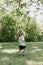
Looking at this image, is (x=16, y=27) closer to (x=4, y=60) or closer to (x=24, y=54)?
(x=24, y=54)

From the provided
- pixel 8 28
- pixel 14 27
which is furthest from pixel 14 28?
pixel 8 28

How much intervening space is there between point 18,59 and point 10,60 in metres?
0.30

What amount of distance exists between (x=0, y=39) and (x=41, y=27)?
2659 mm

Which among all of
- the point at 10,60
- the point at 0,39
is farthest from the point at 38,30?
the point at 10,60

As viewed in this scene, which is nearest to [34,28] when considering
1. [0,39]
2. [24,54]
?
[0,39]

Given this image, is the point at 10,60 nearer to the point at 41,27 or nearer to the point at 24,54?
the point at 24,54

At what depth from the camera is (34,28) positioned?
544 inches

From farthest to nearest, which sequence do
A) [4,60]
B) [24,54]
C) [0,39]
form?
[0,39], [24,54], [4,60]

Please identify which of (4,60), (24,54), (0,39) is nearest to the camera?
(4,60)

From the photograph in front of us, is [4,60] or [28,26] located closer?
[4,60]

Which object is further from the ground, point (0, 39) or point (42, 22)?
point (42, 22)

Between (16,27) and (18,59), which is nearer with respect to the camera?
(18,59)

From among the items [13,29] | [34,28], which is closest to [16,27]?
[13,29]

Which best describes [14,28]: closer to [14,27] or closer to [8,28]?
[14,27]
